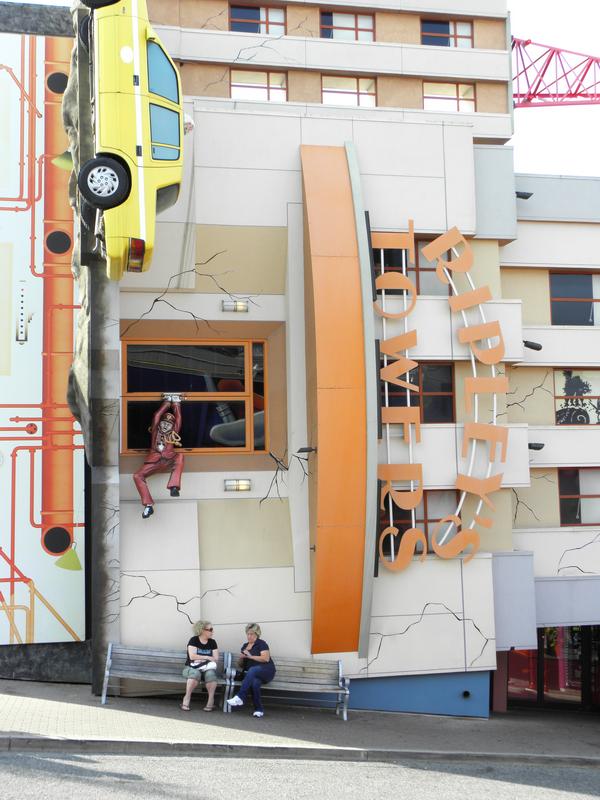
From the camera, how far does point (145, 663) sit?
43.1ft

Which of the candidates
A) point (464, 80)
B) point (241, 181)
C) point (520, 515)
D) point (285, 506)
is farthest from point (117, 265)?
point (464, 80)

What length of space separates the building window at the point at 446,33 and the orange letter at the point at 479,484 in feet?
33.0

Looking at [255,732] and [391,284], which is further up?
[391,284]

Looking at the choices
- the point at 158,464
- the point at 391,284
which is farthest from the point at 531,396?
the point at 158,464

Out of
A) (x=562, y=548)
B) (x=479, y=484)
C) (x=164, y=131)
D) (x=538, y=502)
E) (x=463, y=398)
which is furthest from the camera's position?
(x=538, y=502)

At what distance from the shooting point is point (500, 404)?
15156 millimetres

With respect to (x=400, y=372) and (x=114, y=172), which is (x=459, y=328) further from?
(x=114, y=172)

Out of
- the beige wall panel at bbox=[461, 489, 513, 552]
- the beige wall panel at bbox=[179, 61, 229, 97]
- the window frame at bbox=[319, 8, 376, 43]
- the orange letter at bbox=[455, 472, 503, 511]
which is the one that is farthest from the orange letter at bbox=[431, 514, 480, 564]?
the window frame at bbox=[319, 8, 376, 43]

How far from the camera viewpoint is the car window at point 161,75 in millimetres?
11961

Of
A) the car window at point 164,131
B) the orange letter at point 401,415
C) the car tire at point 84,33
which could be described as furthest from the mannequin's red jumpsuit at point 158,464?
the car tire at point 84,33

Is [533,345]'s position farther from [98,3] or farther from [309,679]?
[98,3]

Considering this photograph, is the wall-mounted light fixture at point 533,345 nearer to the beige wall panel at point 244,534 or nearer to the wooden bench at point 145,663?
the beige wall panel at point 244,534

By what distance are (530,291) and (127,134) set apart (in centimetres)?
817

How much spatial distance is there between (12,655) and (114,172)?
838 centimetres
